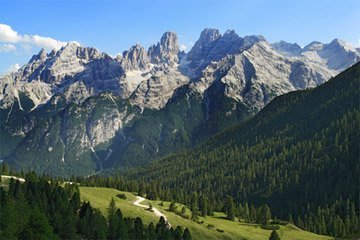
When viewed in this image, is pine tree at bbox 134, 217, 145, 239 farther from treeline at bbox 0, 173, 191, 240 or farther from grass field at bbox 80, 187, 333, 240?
grass field at bbox 80, 187, 333, 240

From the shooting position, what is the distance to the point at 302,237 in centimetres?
19425

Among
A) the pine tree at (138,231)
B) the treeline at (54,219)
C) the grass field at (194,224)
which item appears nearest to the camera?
the treeline at (54,219)

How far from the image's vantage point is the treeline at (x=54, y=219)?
357ft

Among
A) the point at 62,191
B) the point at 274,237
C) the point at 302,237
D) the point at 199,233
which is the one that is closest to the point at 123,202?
the point at 199,233

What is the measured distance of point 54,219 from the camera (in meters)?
122

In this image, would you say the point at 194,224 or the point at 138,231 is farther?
the point at 194,224

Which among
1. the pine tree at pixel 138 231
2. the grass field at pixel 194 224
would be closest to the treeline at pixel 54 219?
the pine tree at pixel 138 231

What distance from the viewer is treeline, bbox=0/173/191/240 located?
4281 inches

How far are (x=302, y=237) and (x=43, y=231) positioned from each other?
11929 centimetres

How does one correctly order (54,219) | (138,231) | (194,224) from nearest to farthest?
(54,219) < (138,231) < (194,224)

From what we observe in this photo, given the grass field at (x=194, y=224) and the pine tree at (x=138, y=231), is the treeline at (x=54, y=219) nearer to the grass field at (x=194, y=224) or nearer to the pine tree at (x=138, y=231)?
the pine tree at (x=138, y=231)

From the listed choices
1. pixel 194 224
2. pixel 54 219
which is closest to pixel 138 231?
pixel 54 219

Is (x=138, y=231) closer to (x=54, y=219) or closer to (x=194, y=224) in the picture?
(x=54, y=219)

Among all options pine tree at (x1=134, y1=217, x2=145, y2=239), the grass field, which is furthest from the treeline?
the grass field
